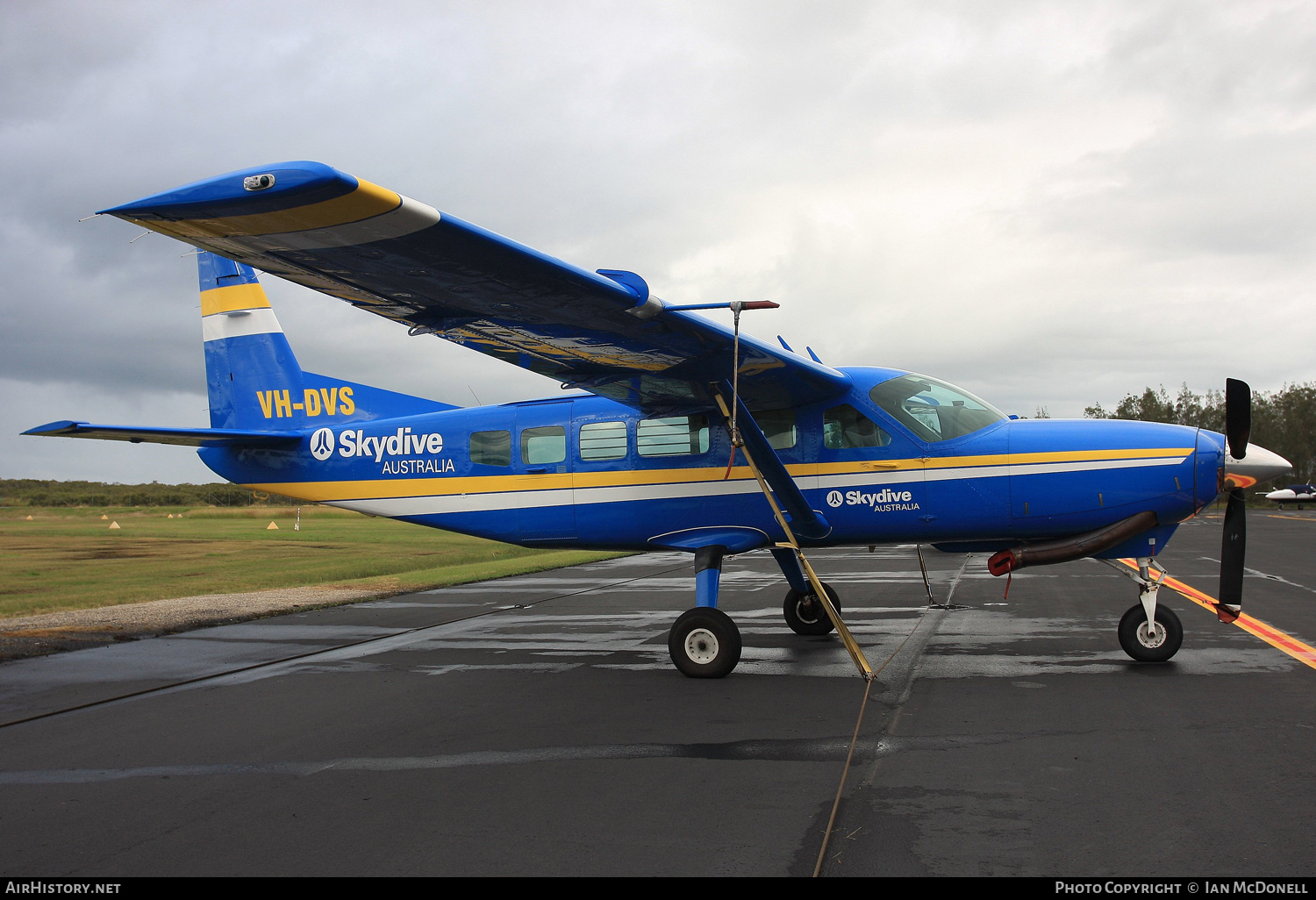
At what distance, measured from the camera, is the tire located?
307 inches

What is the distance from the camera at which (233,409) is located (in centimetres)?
1163

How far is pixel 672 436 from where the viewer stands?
919 centimetres

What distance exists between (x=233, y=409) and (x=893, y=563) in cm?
1572

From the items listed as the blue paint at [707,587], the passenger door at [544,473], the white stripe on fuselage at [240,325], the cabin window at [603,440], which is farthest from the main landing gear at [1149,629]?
the white stripe on fuselage at [240,325]

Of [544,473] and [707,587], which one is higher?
[544,473]

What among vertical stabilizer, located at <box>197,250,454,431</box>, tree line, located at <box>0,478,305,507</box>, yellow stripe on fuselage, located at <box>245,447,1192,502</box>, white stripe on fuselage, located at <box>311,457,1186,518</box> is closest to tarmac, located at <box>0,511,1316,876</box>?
white stripe on fuselage, located at <box>311,457,1186,518</box>

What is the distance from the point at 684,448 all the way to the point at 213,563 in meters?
18.3

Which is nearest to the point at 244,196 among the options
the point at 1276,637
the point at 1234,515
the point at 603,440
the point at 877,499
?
the point at 603,440

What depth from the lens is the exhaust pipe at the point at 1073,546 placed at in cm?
783

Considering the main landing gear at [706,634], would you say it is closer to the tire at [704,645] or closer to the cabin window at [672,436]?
the tire at [704,645]

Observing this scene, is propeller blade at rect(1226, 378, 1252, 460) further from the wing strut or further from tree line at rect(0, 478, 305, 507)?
tree line at rect(0, 478, 305, 507)

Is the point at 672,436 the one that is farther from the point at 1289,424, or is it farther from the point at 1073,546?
the point at 1289,424

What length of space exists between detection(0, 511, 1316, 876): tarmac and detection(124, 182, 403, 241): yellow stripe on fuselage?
10.7ft
